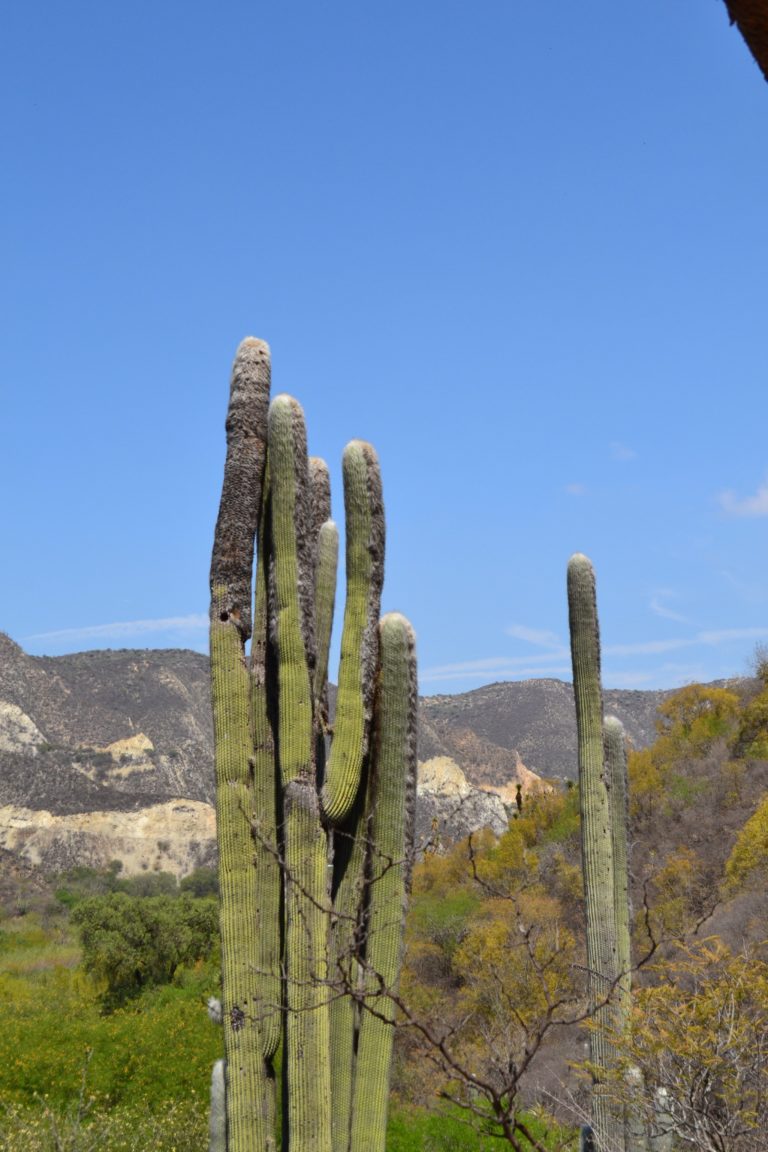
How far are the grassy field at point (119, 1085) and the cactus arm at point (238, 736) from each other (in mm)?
2778

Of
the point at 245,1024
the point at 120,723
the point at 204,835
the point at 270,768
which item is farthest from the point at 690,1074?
the point at 120,723

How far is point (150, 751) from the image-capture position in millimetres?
54219

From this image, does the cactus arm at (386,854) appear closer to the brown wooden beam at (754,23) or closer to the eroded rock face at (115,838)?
the brown wooden beam at (754,23)

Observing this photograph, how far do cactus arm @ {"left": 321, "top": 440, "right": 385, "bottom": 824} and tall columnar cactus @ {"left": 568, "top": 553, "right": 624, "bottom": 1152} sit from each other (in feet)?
6.67

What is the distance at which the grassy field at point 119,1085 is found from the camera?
11.5m

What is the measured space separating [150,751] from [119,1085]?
133ft

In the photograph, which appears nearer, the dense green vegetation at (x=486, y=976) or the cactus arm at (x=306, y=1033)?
the cactus arm at (x=306, y=1033)

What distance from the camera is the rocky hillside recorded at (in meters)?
45.8

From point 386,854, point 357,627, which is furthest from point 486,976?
point 357,627

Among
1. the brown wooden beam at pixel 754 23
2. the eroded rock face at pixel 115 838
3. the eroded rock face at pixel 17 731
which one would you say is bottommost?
the eroded rock face at pixel 115 838

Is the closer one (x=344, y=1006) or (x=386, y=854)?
(x=344, y=1006)

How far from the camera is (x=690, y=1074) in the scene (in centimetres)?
609

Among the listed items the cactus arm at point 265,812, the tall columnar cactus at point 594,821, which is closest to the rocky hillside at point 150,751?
the tall columnar cactus at point 594,821

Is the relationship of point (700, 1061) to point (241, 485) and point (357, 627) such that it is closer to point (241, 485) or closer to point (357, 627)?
point (357, 627)
